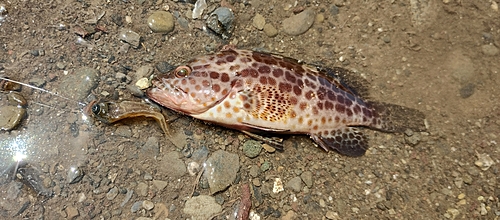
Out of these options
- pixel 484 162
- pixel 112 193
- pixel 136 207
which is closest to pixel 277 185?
pixel 136 207

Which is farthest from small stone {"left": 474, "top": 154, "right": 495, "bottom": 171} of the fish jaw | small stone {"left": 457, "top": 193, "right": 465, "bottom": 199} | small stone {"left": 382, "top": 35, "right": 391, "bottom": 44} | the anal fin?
the fish jaw

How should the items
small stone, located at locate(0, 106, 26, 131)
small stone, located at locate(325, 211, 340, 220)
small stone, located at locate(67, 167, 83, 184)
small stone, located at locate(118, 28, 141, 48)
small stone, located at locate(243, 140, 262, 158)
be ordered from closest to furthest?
1. small stone, located at locate(67, 167, 83, 184)
2. small stone, located at locate(0, 106, 26, 131)
3. small stone, located at locate(325, 211, 340, 220)
4. small stone, located at locate(243, 140, 262, 158)
5. small stone, located at locate(118, 28, 141, 48)

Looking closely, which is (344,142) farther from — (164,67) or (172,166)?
(164,67)

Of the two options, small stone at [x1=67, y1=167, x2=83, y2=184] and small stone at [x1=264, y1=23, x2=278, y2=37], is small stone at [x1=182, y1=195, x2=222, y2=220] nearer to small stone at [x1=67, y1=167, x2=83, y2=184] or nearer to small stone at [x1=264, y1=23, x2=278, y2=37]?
small stone at [x1=67, y1=167, x2=83, y2=184]

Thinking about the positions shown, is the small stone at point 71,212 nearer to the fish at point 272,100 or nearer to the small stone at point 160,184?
the small stone at point 160,184

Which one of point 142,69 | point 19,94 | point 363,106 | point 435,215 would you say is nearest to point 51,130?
point 19,94

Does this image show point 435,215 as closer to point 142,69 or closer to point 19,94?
point 142,69

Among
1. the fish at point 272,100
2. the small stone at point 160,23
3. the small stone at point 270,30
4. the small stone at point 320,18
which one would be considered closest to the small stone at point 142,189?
the fish at point 272,100
